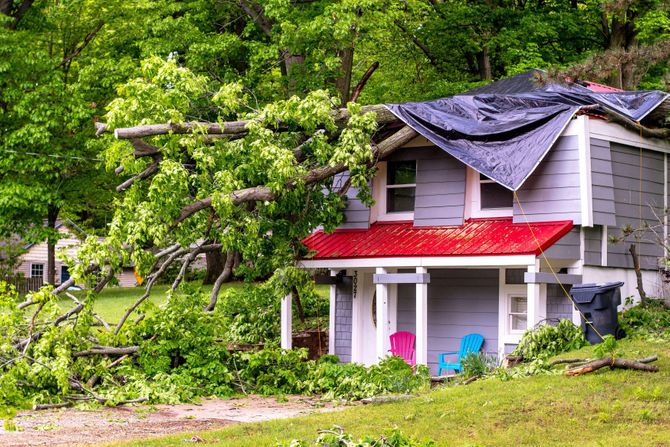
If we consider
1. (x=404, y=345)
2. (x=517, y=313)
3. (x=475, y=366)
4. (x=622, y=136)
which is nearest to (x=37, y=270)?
(x=404, y=345)

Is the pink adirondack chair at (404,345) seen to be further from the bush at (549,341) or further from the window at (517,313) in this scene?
the bush at (549,341)

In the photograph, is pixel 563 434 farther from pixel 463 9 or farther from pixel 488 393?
pixel 463 9

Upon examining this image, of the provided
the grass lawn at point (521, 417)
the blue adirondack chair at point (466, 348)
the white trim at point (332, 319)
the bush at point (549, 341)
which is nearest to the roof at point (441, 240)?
the white trim at point (332, 319)

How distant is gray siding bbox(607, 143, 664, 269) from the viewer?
57.5 ft

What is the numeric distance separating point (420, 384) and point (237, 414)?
285cm

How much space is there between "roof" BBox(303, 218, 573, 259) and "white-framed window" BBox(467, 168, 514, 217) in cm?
16

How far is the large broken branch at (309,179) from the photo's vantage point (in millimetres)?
16984

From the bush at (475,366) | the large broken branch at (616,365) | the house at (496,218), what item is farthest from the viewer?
the house at (496,218)

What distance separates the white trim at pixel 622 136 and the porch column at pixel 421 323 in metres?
3.69

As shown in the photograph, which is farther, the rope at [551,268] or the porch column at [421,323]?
the porch column at [421,323]

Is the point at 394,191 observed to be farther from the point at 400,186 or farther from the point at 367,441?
the point at 367,441

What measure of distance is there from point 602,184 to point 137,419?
8524 millimetres

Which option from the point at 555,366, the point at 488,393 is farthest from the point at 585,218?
the point at 488,393

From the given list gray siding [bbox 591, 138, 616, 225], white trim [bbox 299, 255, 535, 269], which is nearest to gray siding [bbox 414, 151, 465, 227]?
white trim [bbox 299, 255, 535, 269]
